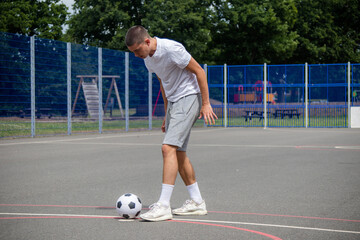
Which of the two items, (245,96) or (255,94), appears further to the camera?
(245,96)

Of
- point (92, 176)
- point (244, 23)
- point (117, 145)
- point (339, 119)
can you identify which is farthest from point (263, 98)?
point (92, 176)

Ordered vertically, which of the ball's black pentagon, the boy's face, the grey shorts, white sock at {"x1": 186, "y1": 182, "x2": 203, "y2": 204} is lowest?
the ball's black pentagon

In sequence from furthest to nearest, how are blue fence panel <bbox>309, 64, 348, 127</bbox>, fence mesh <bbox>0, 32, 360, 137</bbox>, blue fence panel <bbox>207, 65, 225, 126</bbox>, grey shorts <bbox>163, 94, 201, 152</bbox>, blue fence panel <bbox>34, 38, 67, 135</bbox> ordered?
1. blue fence panel <bbox>207, 65, 225, 126</bbox>
2. blue fence panel <bbox>309, 64, 348, 127</bbox>
3. blue fence panel <bbox>34, 38, 67, 135</bbox>
4. fence mesh <bbox>0, 32, 360, 137</bbox>
5. grey shorts <bbox>163, 94, 201, 152</bbox>

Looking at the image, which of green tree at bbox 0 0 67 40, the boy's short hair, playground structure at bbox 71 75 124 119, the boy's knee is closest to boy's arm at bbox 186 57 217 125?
the boy's knee

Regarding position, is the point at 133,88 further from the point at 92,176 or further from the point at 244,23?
the point at 244,23

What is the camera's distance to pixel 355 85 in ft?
84.5

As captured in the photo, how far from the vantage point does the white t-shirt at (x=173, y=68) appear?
17.5 ft

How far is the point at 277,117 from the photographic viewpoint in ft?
87.5

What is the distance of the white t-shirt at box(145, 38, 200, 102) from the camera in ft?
17.5

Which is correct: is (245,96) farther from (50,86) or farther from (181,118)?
(181,118)

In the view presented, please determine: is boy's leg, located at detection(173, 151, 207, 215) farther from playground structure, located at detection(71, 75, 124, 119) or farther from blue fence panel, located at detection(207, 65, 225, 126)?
blue fence panel, located at detection(207, 65, 225, 126)

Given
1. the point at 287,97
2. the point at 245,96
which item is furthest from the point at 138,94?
the point at 287,97

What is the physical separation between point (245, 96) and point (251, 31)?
665 inches

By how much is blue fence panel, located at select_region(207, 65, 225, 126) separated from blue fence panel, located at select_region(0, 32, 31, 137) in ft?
39.5
